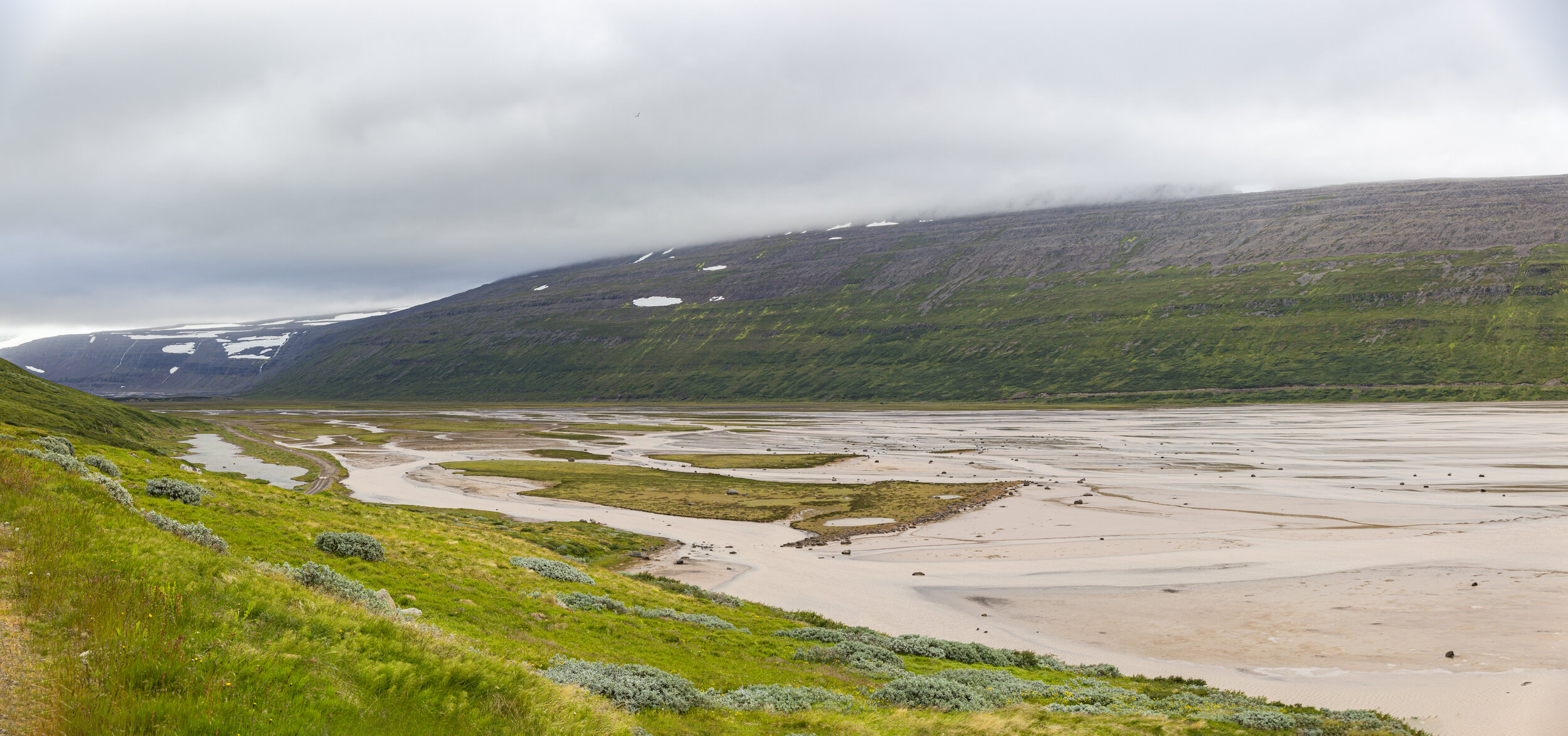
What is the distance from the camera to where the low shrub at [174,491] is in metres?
22.8

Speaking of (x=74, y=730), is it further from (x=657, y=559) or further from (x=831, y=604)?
(x=657, y=559)

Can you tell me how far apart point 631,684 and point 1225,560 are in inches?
1384

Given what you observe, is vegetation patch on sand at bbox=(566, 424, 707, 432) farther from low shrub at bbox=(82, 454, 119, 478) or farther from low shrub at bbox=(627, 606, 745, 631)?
low shrub at bbox=(627, 606, 745, 631)

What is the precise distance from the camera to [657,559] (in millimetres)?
43094

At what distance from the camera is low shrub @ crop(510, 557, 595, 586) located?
2708 centimetres

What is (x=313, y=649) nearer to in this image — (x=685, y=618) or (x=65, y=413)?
(x=685, y=618)

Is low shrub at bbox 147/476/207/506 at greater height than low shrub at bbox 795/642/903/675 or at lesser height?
greater

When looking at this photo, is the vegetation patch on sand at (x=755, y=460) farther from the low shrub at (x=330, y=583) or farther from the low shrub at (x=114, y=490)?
the low shrub at (x=330, y=583)

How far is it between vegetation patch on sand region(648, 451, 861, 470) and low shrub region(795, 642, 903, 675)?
60837 mm

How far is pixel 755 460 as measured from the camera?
90.2 metres

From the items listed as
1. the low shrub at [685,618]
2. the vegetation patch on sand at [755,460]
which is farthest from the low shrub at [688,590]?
the vegetation patch on sand at [755,460]

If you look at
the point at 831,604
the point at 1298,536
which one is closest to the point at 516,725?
the point at 831,604

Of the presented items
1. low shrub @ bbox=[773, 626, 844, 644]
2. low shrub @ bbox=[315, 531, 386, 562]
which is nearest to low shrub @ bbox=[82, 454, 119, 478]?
low shrub @ bbox=[315, 531, 386, 562]

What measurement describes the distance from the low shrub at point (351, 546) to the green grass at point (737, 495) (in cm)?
3177
